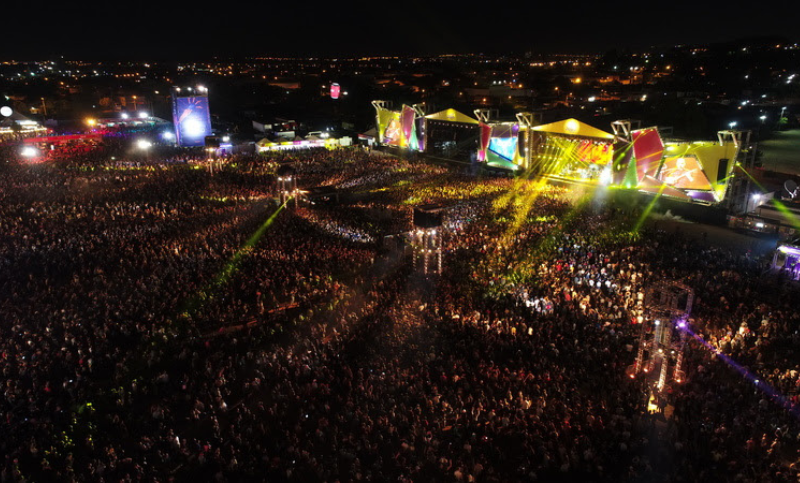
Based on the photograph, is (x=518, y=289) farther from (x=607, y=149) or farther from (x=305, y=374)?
(x=607, y=149)

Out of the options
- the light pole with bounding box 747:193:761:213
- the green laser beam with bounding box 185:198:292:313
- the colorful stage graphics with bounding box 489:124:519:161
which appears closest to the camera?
the green laser beam with bounding box 185:198:292:313

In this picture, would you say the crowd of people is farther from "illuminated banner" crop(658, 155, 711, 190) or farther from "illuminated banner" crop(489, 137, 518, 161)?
"illuminated banner" crop(489, 137, 518, 161)

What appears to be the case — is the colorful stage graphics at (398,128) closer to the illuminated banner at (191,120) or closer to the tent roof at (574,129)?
the tent roof at (574,129)

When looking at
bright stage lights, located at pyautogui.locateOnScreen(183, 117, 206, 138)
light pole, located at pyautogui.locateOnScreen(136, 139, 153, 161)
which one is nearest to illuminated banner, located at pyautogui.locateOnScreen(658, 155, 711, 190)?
light pole, located at pyautogui.locateOnScreen(136, 139, 153, 161)

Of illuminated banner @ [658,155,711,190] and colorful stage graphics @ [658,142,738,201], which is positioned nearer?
colorful stage graphics @ [658,142,738,201]

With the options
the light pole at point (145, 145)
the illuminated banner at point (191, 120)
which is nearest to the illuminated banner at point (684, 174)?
the illuminated banner at point (191, 120)

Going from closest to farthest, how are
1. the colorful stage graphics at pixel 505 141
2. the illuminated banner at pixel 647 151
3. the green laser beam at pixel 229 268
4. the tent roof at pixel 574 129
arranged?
1. the green laser beam at pixel 229 268
2. the illuminated banner at pixel 647 151
3. the tent roof at pixel 574 129
4. the colorful stage graphics at pixel 505 141

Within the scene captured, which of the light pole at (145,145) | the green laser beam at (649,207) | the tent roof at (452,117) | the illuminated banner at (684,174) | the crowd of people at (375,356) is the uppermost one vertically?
the tent roof at (452,117)

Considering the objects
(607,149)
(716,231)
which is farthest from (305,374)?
(607,149)
